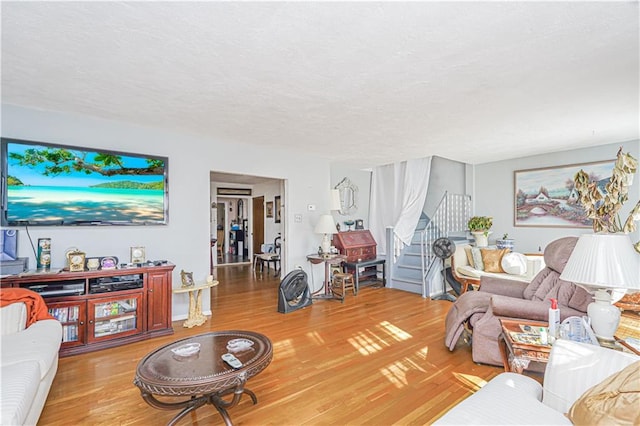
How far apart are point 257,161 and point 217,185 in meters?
4.24

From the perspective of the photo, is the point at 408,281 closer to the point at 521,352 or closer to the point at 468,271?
the point at 468,271

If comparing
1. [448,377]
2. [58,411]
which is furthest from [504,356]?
[58,411]

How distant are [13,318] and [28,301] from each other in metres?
0.18

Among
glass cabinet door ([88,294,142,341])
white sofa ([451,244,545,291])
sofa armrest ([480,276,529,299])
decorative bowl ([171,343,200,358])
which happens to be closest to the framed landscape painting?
white sofa ([451,244,545,291])

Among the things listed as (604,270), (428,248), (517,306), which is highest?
(604,270)

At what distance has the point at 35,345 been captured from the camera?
2.02 meters

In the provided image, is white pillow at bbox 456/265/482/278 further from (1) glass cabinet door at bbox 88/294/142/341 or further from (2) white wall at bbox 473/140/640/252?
(1) glass cabinet door at bbox 88/294/142/341

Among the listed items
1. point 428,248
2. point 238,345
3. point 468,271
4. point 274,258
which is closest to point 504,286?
point 468,271

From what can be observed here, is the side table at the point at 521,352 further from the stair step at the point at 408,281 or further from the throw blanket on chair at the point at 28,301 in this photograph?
the throw blanket on chair at the point at 28,301

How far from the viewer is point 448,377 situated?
8.20ft

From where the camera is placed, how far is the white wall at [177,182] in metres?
3.16

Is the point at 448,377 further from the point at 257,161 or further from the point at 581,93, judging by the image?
the point at 257,161

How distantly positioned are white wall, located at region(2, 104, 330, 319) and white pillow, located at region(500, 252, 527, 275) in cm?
307

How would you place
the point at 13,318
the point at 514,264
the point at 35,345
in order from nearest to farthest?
the point at 35,345
the point at 13,318
the point at 514,264
